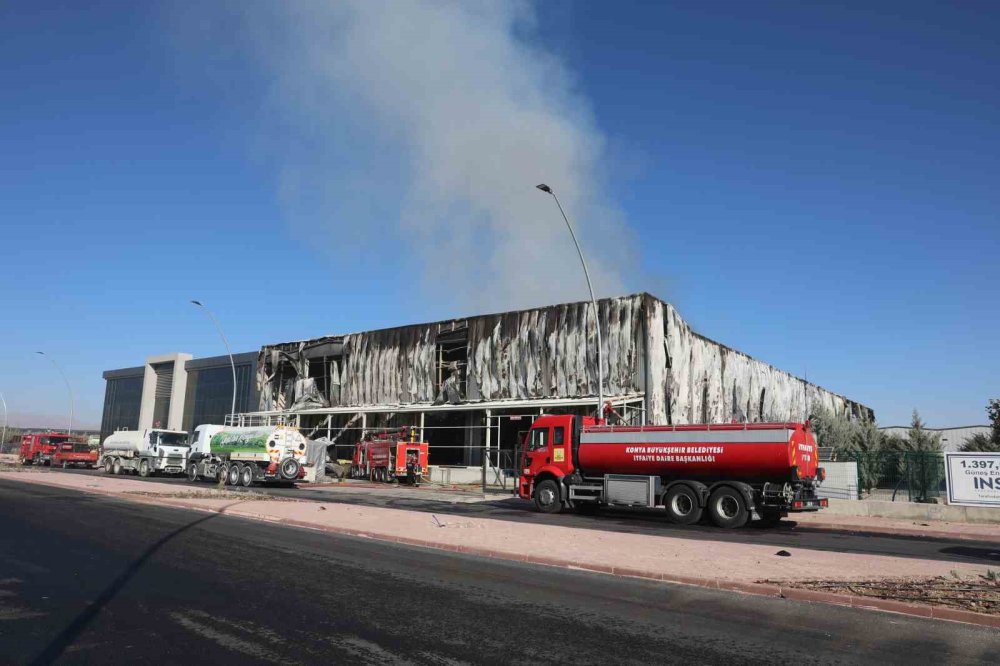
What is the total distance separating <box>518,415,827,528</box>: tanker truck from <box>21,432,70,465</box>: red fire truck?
43.4 metres

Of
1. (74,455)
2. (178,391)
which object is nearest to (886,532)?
(74,455)

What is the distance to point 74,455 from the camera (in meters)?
49.3

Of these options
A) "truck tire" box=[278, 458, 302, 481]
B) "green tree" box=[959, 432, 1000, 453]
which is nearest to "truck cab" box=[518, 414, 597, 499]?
"truck tire" box=[278, 458, 302, 481]

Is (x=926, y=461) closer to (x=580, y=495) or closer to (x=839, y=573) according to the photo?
(x=580, y=495)

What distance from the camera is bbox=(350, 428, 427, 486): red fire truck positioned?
35.4 meters

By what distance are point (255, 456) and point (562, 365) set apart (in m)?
16.3

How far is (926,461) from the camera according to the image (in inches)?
897

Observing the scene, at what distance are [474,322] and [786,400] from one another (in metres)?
23.3

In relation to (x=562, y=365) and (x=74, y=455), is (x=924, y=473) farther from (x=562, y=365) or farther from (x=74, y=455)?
(x=74, y=455)

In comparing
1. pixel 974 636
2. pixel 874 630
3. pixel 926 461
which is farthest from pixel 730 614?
pixel 926 461

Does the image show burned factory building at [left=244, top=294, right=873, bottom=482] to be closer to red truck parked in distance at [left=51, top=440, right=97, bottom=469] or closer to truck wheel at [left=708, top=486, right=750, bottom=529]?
red truck parked in distance at [left=51, top=440, right=97, bottom=469]

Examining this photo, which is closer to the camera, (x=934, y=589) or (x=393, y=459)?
(x=934, y=589)

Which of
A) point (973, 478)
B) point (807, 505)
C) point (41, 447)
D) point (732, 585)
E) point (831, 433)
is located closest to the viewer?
point (732, 585)

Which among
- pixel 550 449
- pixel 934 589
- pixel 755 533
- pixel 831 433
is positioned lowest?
pixel 755 533
